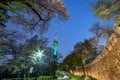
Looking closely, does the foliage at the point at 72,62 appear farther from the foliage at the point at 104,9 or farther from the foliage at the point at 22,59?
the foliage at the point at 104,9

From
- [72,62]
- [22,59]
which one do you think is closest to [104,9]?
[22,59]

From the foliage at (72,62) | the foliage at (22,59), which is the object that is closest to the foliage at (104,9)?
the foliage at (22,59)

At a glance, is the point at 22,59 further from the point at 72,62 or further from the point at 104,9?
the point at 72,62

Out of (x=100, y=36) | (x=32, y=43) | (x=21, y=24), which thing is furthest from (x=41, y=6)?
(x=100, y=36)

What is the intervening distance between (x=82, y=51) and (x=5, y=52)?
37.8 m

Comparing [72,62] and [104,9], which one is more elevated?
[104,9]

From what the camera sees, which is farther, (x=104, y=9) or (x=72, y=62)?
(x=72, y=62)

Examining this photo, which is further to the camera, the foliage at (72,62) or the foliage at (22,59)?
the foliage at (72,62)

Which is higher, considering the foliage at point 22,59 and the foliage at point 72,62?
the foliage at point 72,62

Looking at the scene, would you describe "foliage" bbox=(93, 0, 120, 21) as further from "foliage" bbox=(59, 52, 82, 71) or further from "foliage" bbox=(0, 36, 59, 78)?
"foliage" bbox=(59, 52, 82, 71)

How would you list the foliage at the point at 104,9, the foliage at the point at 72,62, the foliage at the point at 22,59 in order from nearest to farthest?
the foliage at the point at 22,59 → the foliage at the point at 104,9 → the foliage at the point at 72,62

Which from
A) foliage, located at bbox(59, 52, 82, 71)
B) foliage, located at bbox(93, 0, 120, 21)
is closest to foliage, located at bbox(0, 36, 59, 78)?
foliage, located at bbox(93, 0, 120, 21)

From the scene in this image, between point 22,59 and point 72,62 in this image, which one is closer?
point 22,59

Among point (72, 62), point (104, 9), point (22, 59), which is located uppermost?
point (104, 9)
